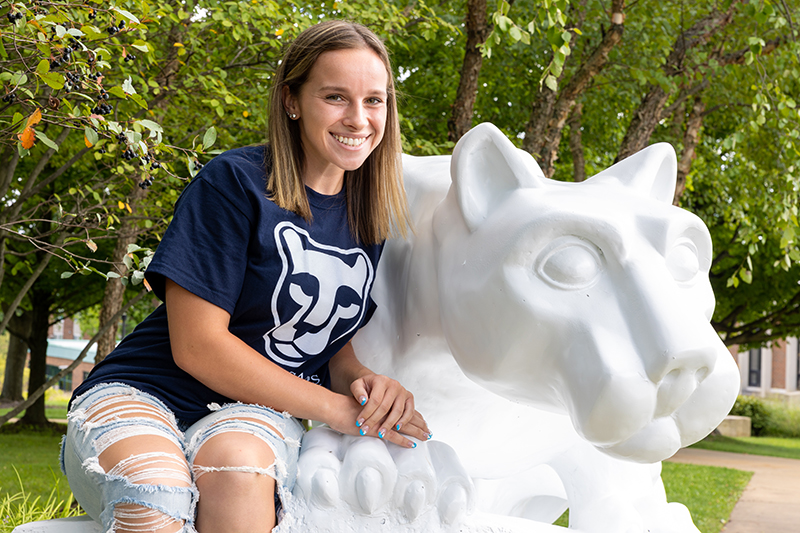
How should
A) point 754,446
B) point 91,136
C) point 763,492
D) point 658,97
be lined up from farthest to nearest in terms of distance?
1. point 754,446
2. point 763,492
3. point 658,97
4. point 91,136

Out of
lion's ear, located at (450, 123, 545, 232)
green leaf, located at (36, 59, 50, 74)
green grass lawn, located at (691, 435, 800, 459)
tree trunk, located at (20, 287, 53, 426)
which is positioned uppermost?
green leaf, located at (36, 59, 50, 74)

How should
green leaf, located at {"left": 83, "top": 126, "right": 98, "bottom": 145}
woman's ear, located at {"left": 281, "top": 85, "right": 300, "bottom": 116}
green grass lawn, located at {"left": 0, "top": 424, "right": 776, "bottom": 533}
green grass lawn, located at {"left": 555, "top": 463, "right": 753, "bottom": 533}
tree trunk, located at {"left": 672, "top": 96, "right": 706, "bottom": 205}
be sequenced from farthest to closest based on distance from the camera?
green grass lawn, located at {"left": 555, "top": 463, "right": 753, "bottom": 533} → green grass lawn, located at {"left": 0, "top": 424, "right": 776, "bottom": 533} → tree trunk, located at {"left": 672, "top": 96, "right": 706, "bottom": 205} → green leaf, located at {"left": 83, "top": 126, "right": 98, "bottom": 145} → woman's ear, located at {"left": 281, "top": 85, "right": 300, "bottom": 116}

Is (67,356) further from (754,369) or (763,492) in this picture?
(763,492)

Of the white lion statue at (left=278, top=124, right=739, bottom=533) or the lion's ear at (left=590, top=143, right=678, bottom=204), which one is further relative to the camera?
the lion's ear at (left=590, top=143, right=678, bottom=204)

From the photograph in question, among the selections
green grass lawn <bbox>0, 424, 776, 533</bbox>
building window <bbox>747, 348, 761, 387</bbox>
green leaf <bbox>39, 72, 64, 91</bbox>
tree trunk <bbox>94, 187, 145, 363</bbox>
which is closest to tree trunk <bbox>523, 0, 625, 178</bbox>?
tree trunk <bbox>94, 187, 145, 363</bbox>

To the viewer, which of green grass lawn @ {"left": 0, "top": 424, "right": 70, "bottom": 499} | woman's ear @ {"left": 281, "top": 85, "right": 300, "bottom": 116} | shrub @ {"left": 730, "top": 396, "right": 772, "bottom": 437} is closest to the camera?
woman's ear @ {"left": 281, "top": 85, "right": 300, "bottom": 116}

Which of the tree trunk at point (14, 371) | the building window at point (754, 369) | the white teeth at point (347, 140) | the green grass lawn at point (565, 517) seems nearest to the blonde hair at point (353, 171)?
the white teeth at point (347, 140)

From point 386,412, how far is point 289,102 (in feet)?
2.21

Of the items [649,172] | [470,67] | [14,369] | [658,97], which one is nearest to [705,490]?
[658,97]

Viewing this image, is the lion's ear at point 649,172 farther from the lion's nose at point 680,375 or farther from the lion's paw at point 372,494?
the lion's paw at point 372,494

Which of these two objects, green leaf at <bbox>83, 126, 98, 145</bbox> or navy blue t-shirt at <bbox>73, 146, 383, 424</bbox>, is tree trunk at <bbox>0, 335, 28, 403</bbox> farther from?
navy blue t-shirt at <bbox>73, 146, 383, 424</bbox>

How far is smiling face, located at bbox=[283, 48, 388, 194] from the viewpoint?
1.45m

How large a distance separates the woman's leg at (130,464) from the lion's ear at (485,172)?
664mm

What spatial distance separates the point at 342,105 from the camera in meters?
1.46
